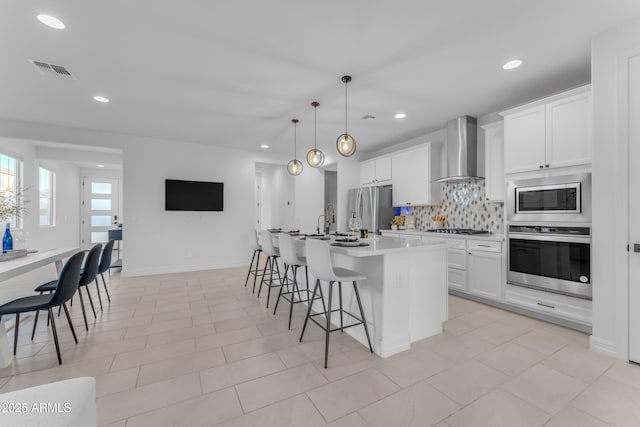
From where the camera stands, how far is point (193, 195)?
18.7 ft

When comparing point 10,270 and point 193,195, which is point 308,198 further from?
point 10,270

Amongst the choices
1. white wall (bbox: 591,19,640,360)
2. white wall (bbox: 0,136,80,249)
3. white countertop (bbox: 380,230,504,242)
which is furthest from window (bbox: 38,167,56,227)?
white wall (bbox: 591,19,640,360)

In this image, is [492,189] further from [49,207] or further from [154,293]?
[49,207]

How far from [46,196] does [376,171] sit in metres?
7.79

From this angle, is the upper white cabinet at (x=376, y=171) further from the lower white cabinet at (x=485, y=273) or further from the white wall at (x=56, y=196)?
the white wall at (x=56, y=196)

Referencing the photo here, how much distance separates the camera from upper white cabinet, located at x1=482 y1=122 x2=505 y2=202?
3677 millimetres

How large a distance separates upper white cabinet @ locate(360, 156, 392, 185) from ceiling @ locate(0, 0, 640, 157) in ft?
4.83

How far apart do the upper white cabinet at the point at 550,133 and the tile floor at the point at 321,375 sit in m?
1.72

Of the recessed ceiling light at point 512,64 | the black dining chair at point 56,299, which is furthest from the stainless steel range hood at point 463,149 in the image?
the black dining chair at point 56,299

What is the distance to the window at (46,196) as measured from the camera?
6418 millimetres

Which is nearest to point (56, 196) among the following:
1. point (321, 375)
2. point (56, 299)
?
point (56, 299)

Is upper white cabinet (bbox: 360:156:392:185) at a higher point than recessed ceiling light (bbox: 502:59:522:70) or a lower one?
lower

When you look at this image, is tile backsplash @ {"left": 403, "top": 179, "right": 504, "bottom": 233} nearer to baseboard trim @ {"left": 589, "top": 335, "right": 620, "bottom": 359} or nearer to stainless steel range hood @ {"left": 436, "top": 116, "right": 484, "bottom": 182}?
stainless steel range hood @ {"left": 436, "top": 116, "right": 484, "bottom": 182}

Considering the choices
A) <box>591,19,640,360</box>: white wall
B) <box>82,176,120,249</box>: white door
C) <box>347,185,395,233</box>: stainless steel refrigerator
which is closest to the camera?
<box>591,19,640,360</box>: white wall
